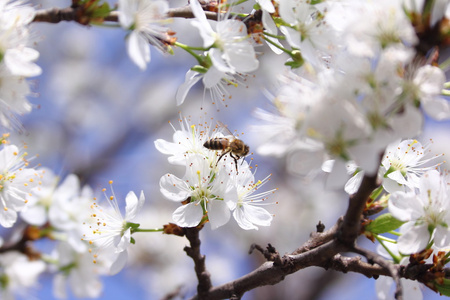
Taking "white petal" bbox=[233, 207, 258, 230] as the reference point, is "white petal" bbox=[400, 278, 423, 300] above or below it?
below

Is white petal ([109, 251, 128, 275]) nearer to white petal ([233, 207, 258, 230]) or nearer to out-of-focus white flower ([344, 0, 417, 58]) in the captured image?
white petal ([233, 207, 258, 230])

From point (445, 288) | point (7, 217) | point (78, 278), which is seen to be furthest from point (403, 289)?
point (7, 217)

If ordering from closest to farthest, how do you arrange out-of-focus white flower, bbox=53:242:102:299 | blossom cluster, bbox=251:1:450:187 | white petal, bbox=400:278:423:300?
blossom cluster, bbox=251:1:450:187 < out-of-focus white flower, bbox=53:242:102:299 < white petal, bbox=400:278:423:300

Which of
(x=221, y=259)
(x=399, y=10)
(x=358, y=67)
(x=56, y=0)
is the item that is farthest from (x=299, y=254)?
(x=221, y=259)

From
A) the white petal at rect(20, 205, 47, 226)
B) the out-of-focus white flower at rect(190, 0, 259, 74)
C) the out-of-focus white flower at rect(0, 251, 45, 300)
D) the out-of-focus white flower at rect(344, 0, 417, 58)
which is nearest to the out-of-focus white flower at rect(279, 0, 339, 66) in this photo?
the out-of-focus white flower at rect(190, 0, 259, 74)

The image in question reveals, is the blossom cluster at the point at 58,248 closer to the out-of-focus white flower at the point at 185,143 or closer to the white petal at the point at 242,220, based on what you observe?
the out-of-focus white flower at the point at 185,143

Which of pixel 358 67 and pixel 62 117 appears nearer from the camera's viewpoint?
pixel 358 67

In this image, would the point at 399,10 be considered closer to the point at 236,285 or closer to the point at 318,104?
the point at 318,104
